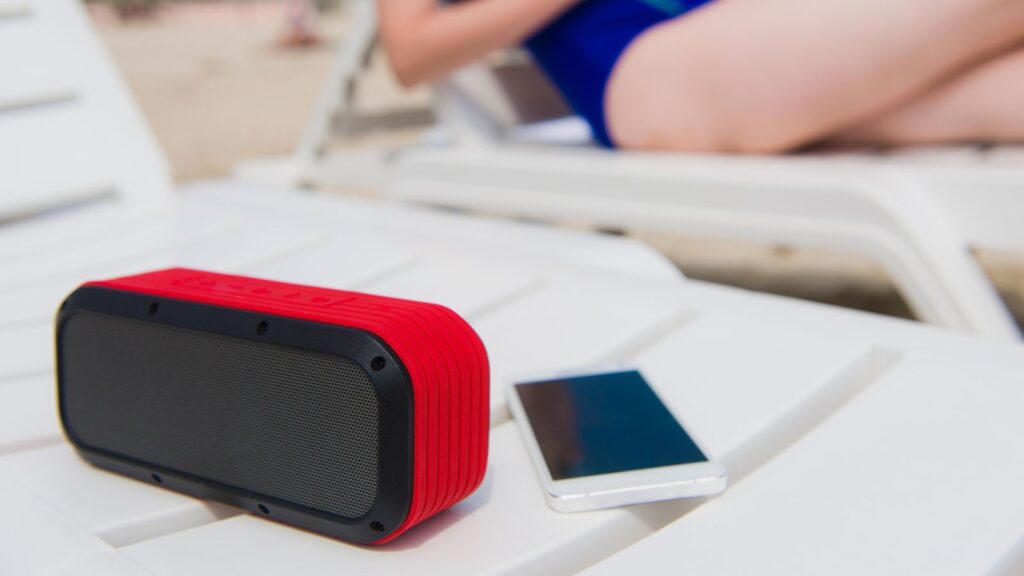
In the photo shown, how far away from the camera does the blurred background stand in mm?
1655

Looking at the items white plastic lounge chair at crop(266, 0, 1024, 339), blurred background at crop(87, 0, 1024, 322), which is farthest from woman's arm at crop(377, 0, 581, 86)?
blurred background at crop(87, 0, 1024, 322)

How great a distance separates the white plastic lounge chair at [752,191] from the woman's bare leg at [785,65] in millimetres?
59

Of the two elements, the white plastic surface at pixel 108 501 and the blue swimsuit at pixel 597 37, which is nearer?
the white plastic surface at pixel 108 501

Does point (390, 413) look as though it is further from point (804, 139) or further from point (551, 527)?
point (804, 139)

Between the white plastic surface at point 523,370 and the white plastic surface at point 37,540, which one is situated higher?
the white plastic surface at point 37,540

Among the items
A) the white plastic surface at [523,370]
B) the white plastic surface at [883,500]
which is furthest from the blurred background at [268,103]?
the white plastic surface at [883,500]

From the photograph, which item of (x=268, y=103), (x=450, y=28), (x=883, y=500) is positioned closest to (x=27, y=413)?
(x=883, y=500)

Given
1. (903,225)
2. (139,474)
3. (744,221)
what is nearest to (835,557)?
(139,474)

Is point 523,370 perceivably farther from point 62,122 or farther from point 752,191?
point 62,122

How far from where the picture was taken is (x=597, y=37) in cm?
139

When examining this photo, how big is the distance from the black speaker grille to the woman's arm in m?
0.97

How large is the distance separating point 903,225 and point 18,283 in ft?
3.16

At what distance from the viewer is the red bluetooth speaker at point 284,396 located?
0.42 m

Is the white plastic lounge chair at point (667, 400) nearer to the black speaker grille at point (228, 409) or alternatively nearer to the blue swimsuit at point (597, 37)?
the black speaker grille at point (228, 409)
